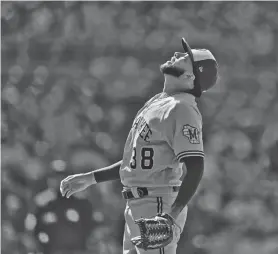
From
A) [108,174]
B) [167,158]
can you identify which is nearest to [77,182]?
[108,174]

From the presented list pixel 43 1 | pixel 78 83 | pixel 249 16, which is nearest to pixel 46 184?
pixel 78 83

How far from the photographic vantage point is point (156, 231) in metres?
1.98

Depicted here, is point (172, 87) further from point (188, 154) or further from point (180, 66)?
point (188, 154)

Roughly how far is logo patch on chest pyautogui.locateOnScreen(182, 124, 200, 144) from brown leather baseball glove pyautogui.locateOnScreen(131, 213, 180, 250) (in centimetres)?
27

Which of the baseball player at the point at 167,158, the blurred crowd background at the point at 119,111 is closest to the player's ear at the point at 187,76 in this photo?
the baseball player at the point at 167,158

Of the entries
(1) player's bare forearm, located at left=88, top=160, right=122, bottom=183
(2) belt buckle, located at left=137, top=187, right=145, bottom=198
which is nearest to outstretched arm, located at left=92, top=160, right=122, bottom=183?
(1) player's bare forearm, located at left=88, top=160, right=122, bottom=183

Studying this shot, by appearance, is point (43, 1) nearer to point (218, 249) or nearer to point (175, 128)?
point (218, 249)

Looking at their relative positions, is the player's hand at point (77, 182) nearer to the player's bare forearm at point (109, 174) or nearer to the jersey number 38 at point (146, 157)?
the player's bare forearm at point (109, 174)

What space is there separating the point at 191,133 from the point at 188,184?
0.58 feet

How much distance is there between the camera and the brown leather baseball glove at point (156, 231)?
78.2 inches

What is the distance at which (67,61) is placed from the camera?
17.9 feet

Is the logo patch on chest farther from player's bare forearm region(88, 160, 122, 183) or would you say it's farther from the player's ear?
player's bare forearm region(88, 160, 122, 183)

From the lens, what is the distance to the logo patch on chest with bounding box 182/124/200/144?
213 centimetres

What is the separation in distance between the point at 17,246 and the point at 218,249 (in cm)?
166
